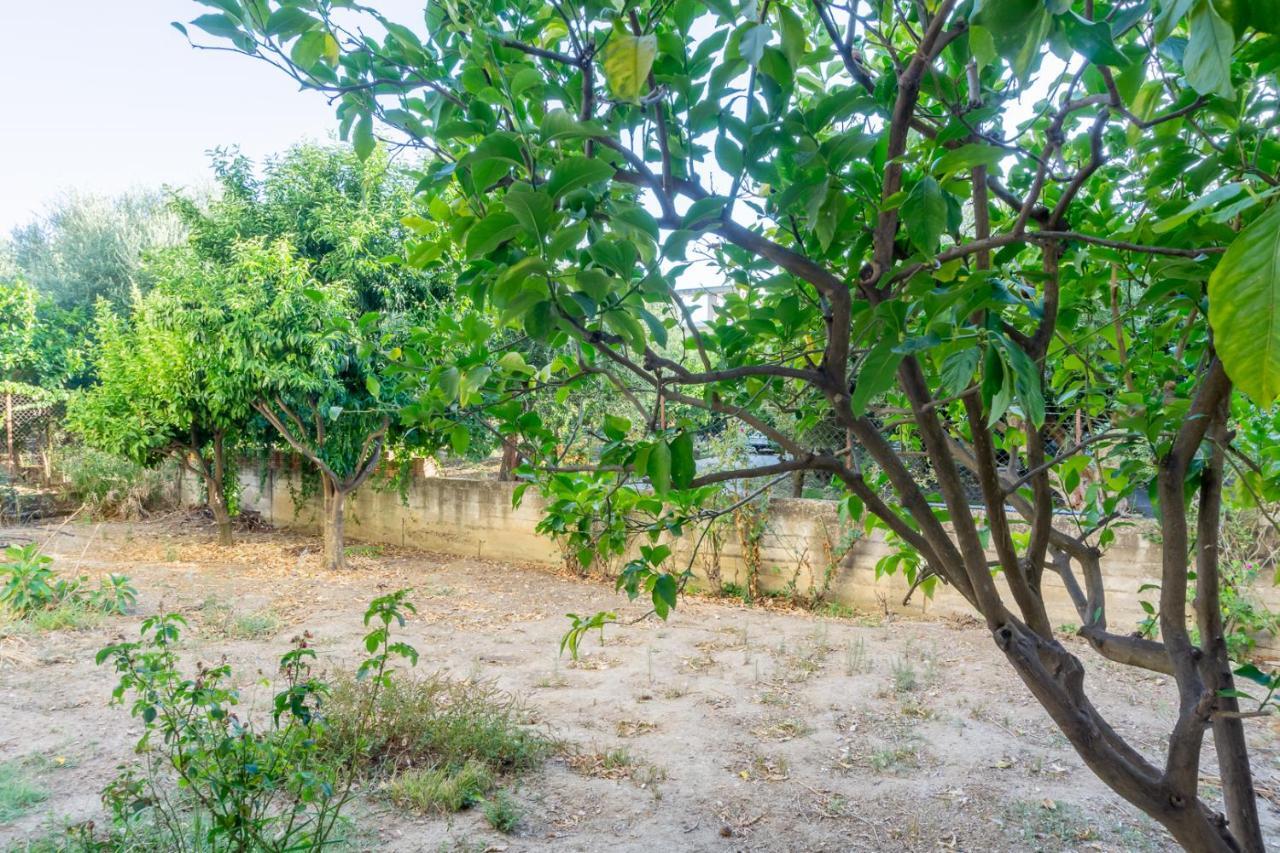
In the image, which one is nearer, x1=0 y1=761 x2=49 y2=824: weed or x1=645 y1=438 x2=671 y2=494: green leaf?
x1=645 y1=438 x2=671 y2=494: green leaf

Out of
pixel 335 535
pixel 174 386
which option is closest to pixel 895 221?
pixel 335 535

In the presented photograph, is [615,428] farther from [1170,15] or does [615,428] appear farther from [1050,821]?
[1050,821]

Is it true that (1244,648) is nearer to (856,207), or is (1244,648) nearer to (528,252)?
(856,207)

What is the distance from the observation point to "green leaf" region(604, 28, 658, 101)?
0.57 metres

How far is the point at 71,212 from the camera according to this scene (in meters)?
13.2

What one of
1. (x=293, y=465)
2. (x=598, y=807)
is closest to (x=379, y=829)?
(x=598, y=807)

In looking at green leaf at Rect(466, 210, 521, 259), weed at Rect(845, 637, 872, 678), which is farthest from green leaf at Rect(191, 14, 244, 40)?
weed at Rect(845, 637, 872, 678)

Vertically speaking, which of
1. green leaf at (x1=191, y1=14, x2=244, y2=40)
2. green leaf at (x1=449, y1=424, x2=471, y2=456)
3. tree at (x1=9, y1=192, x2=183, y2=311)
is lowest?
green leaf at (x1=449, y1=424, x2=471, y2=456)

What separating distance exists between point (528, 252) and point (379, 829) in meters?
2.15

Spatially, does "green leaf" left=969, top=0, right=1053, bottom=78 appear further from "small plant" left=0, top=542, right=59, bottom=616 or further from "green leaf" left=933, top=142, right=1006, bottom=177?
"small plant" left=0, top=542, right=59, bottom=616

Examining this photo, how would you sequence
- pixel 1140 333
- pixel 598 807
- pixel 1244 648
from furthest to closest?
pixel 1244 648
pixel 598 807
pixel 1140 333

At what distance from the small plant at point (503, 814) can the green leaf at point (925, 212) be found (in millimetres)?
2184

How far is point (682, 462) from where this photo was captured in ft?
3.01

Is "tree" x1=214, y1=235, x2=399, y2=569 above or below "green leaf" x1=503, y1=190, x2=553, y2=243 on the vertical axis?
above
